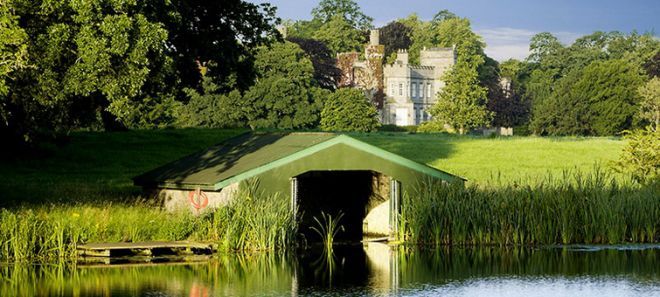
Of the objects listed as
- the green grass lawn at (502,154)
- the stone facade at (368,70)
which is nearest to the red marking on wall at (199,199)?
the green grass lawn at (502,154)

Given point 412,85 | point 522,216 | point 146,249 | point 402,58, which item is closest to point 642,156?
point 522,216

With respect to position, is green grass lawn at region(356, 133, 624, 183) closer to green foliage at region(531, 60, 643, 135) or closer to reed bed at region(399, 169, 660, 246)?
reed bed at region(399, 169, 660, 246)

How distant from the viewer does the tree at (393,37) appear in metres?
155

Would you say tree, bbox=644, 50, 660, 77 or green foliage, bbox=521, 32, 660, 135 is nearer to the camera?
green foliage, bbox=521, 32, 660, 135

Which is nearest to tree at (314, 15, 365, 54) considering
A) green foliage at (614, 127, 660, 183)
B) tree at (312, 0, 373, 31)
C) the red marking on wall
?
tree at (312, 0, 373, 31)

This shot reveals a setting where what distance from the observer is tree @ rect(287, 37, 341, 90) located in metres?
124

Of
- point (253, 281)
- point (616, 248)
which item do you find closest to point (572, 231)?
point (616, 248)

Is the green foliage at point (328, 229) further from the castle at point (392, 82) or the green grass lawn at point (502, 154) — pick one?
the castle at point (392, 82)

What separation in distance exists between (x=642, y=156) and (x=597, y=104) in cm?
6701

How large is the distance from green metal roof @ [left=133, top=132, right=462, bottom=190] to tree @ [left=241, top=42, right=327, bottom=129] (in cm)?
6106

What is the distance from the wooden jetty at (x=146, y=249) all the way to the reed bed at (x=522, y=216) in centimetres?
498

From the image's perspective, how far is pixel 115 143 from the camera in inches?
2322

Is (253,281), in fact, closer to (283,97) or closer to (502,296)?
(502,296)

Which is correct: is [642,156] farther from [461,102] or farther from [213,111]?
[461,102]
